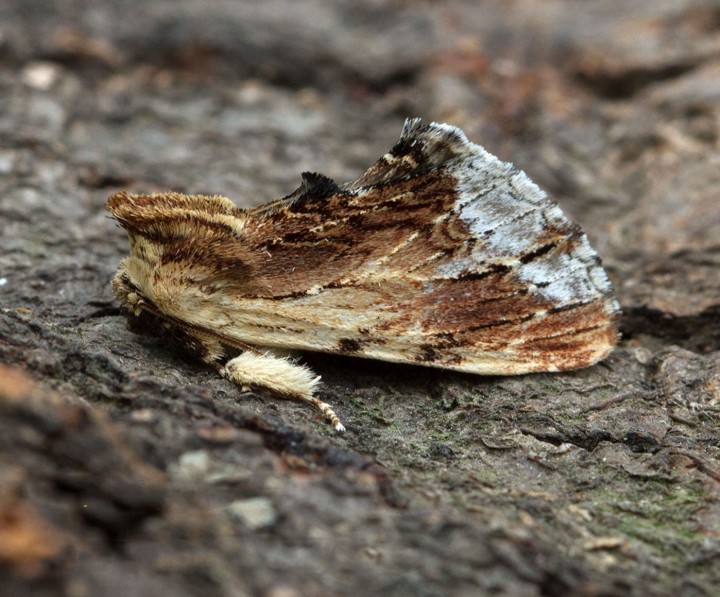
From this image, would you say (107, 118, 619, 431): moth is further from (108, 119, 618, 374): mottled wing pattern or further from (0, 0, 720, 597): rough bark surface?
(0, 0, 720, 597): rough bark surface

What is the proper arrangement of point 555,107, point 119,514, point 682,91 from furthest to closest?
point 555,107 → point 682,91 → point 119,514

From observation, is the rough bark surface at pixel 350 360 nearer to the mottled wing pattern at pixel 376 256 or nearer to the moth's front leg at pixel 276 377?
the moth's front leg at pixel 276 377

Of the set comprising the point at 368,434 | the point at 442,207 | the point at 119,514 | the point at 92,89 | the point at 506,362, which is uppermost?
the point at 92,89

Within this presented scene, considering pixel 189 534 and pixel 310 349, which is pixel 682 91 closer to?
pixel 310 349

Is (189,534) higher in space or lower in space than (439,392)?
lower

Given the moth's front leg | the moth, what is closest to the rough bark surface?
the moth's front leg

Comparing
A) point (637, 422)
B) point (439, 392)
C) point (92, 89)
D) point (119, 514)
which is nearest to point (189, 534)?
point (119, 514)

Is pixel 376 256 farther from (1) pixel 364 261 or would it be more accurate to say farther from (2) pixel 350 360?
(2) pixel 350 360

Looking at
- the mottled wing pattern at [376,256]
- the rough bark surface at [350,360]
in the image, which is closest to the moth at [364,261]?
the mottled wing pattern at [376,256]
